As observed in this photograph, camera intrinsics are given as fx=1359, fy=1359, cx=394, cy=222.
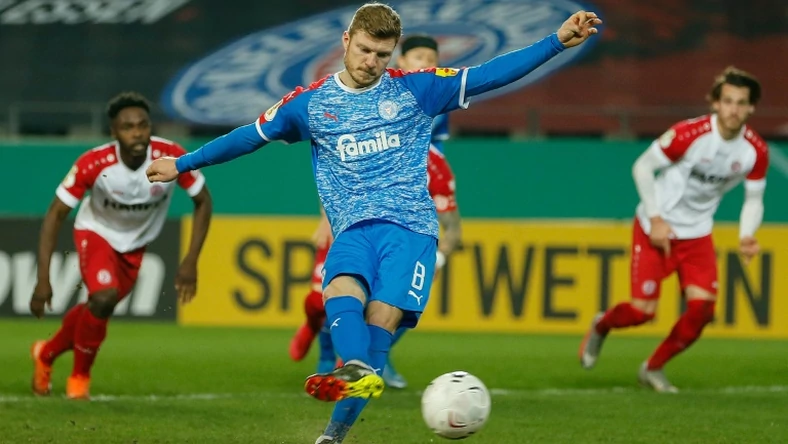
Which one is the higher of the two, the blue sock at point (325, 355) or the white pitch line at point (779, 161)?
the white pitch line at point (779, 161)

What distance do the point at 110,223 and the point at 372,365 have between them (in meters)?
3.38

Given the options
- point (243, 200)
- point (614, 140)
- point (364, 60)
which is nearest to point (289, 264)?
point (243, 200)

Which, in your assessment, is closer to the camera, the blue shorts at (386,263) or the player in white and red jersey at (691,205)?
the blue shorts at (386,263)

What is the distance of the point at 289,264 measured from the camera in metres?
12.8

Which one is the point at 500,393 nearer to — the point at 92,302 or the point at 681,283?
the point at 681,283

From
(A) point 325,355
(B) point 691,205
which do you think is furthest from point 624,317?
(A) point 325,355

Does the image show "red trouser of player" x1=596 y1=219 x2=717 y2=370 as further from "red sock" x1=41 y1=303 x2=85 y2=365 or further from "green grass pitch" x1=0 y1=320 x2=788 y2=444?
"red sock" x1=41 y1=303 x2=85 y2=365

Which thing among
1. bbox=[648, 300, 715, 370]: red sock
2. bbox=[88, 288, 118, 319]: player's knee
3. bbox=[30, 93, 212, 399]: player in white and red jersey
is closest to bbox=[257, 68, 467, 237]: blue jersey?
bbox=[30, 93, 212, 399]: player in white and red jersey

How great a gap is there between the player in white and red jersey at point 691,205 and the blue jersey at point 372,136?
3.22 m

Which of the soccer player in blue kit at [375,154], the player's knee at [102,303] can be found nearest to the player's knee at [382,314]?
the soccer player in blue kit at [375,154]

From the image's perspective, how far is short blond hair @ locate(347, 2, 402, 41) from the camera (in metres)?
5.50

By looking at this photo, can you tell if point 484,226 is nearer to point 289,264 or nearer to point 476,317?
point 476,317

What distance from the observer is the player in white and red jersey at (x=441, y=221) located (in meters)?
8.62

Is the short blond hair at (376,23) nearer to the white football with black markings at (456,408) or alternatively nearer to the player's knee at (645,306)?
the white football with black markings at (456,408)
